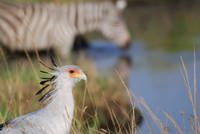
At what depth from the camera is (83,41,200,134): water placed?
16.2 feet

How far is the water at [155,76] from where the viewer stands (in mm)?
4926

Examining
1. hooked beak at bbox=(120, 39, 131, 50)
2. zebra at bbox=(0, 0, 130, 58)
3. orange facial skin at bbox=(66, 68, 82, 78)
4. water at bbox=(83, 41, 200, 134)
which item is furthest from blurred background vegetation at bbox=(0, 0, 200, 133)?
orange facial skin at bbox=(66, 68, 82, 78)

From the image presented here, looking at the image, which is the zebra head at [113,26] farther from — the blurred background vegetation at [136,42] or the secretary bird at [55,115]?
the secretary bird at [55,115]

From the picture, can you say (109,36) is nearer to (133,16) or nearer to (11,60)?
(11,60)

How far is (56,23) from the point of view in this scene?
866 cm

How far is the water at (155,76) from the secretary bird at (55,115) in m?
0.95

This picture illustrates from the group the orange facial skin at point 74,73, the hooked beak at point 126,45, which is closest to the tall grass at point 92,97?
the orange facial skin at point 74,73

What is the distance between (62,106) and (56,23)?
19.3 feet

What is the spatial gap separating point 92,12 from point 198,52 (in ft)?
9.29

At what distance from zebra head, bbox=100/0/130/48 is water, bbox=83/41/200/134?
47cm

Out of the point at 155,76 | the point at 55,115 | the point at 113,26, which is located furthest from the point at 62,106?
the point at 113,26

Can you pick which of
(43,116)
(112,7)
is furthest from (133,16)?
(43,116)

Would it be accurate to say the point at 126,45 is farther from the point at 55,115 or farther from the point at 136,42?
the point at 55,115

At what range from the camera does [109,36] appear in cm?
988
